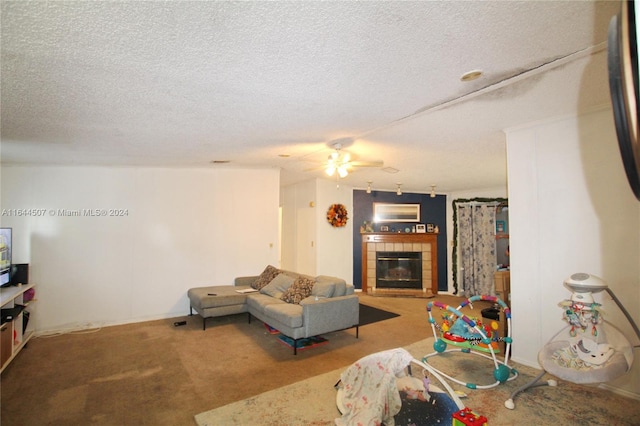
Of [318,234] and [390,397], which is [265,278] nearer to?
[318,234]

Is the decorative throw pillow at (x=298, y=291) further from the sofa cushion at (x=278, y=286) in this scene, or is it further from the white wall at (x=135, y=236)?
the white wall at (x=135, y=236)

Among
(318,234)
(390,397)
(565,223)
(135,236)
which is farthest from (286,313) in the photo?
(318,234)

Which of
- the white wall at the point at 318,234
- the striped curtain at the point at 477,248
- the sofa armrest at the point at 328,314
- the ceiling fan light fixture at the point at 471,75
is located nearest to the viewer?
the ceiling fan light fixture at the point at 471,75

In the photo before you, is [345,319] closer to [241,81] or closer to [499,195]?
[241,81]

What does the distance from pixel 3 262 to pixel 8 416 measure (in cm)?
199

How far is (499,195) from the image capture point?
22.4 feet

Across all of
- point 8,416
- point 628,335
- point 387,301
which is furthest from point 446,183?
point 8,416

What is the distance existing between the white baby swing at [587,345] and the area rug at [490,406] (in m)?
0.18

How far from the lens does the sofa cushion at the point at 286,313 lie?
3644 millimetres

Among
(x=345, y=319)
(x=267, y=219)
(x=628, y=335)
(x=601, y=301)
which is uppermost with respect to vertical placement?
(x=267, y=219)

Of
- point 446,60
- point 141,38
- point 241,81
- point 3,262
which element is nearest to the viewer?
point 141,38

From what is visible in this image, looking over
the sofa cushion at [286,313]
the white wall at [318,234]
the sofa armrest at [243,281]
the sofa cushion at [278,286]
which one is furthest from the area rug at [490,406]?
the white wall at [318,234]

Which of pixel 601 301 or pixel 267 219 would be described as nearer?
pixel 601 301

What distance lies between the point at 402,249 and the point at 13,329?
662 centimetres
